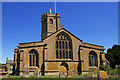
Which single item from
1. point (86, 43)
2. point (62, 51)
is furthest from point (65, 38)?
point (86, 43)

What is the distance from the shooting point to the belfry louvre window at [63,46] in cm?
3384

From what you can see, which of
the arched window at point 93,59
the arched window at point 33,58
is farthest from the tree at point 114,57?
the arched window at point 33,58

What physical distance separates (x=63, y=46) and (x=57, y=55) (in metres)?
2.61

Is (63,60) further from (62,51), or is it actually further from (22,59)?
(22,59)

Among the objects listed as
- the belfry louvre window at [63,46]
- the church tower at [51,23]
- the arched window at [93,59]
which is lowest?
the arched window at [93,59]

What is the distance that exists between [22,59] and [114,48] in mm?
30207

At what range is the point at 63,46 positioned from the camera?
34500 millimetres

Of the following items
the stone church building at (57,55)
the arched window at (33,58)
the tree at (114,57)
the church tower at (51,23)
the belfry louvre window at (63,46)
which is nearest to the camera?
the stone church building at (57,55)

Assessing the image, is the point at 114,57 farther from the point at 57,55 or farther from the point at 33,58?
the point at 33,58

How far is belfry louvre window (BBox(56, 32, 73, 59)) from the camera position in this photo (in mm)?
33844

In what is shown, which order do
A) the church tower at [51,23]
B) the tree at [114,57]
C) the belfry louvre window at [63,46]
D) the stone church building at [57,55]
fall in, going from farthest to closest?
the church tower at [51,23] < the tree at [114,57] < the belfry louvre window at [63,46] < the stone church building at [57,55]

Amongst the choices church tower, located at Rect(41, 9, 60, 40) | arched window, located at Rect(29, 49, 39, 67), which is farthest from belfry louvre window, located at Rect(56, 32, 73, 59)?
church tower, located at Rect(41, 9, 60, 40)

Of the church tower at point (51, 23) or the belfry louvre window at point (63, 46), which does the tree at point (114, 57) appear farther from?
the church tower at point (51, 23)

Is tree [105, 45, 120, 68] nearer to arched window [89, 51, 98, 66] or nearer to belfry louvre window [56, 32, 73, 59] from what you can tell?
arched window [89, 51, 98, 66]
